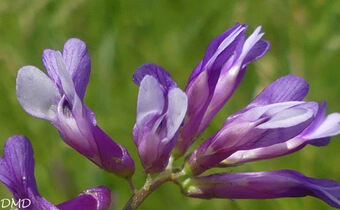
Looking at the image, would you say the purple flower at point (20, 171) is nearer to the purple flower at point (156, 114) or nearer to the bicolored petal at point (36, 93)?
the bicolored petal at point (36, 93)

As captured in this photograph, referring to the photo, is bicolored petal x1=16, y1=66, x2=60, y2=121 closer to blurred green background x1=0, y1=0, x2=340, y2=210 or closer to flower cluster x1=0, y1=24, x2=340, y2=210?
flower cluster x1=0, y1=24, x2=340, y2=210

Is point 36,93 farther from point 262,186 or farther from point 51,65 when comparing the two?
point 262,186

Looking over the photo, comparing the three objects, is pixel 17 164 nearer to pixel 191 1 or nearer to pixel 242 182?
pixel 242 182

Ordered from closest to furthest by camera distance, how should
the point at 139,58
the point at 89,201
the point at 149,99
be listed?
the point at 149,99 < the point at 89,201 < the point at 139,58

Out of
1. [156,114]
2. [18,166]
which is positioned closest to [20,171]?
[18,166]

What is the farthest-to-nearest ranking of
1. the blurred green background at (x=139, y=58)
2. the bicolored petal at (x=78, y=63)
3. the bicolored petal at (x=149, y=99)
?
the blurred green background at (x=139, y=58), the bicolored petal at (x=78, y=63), the bicolored petal at (x=149, y=99)

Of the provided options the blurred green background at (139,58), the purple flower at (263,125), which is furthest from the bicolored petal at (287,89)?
the blurred green background at (139,58)

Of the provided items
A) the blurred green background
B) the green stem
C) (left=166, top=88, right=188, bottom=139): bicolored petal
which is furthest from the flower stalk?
the blurred green background
